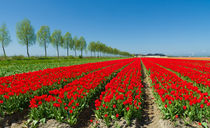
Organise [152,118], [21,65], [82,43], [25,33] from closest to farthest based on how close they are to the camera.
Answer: [152,118]
[21,65]
[25,33]
[82,43]

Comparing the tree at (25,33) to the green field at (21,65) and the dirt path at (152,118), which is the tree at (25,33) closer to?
the green field at (21,65)

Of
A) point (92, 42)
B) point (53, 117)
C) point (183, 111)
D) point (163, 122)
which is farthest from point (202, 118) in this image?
point (92, 42)

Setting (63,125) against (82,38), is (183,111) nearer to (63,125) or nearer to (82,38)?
(63,125)

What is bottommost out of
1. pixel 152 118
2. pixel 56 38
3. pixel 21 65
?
pixel 152 118

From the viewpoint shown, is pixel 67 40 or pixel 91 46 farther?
pixel 91 46

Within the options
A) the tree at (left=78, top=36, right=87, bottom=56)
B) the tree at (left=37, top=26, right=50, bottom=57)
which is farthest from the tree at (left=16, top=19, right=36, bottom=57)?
the tree at (left=78, top=36, right=87, bottom=56)

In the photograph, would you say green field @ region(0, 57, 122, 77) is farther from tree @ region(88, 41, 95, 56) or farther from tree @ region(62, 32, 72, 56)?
tree @ region(88, 41, 95, 56)

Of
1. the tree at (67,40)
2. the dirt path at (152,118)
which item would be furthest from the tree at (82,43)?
the dirt path at (152,118)

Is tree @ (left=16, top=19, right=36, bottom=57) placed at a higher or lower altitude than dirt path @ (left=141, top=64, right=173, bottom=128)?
higher

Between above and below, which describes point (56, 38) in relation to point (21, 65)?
above

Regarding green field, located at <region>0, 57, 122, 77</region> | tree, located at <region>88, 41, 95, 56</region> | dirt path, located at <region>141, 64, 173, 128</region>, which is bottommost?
dirt path, located at <region>141, 64, 173, 128</region>

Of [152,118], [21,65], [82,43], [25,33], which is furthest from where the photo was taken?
[82,43]

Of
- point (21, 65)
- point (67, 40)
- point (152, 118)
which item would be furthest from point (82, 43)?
point (152, 118)

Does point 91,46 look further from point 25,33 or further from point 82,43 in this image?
point 25,33
